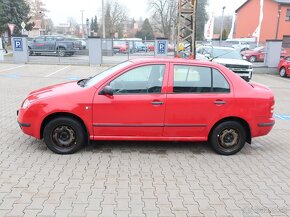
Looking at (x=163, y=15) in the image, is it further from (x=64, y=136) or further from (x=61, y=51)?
(x=64, y=136)

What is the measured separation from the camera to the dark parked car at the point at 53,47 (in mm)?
22062

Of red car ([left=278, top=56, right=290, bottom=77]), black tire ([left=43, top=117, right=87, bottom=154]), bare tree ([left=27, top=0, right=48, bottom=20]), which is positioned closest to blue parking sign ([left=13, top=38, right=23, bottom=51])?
red car ([left=278, top=56, right=290, bottom=77])

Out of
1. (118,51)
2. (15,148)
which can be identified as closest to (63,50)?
(118,51)

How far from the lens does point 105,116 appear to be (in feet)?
15.9

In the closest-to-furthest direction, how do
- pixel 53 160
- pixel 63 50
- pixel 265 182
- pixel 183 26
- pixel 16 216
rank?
pixel 16 216 → pixel 265 182 → pixel 53 160 → pixel 183 26 → pixel 63 50

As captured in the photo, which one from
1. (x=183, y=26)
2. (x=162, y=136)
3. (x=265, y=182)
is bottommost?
(x=265, y=182)

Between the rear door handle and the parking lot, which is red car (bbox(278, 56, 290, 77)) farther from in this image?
the rear door handle

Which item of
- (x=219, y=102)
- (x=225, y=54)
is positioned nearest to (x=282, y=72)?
(x=225, y=54)

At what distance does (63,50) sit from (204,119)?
1920 cm

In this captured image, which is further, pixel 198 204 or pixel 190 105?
pixel 190 105

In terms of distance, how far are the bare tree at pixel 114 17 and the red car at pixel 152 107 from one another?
5383cm

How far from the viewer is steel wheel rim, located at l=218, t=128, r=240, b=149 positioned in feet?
16.9

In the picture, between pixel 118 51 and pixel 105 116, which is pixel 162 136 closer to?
pixel 105 116

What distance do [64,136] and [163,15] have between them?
63.4 m
